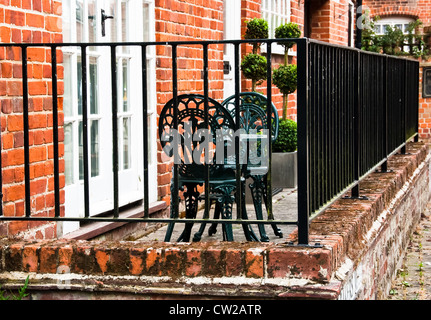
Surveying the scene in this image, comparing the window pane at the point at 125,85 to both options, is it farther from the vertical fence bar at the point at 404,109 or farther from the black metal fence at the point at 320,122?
the vertical fence bar at the point at 404,109

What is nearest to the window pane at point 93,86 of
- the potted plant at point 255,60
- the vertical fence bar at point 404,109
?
the potted plant at point 255,60

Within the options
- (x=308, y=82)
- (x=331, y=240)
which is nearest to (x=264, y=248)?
(x=331, y=240)

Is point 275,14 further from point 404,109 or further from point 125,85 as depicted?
point 125,85

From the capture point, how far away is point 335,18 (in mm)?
13984

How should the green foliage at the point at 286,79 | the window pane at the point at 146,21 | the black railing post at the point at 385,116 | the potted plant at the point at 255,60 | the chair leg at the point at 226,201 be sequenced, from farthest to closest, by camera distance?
the green foliage at the point at 286,79, the potted plant at the point at 255,60, the black railing post at the point at 385,116, the window pane at the point at 146,21, the chair leg at the point at 226,201

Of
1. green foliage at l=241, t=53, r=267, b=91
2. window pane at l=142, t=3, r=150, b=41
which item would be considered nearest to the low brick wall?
window pane at l=142, t=3, r=150, b=41

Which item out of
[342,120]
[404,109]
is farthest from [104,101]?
[404,109]

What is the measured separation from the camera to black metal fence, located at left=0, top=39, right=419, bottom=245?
12.7 feet

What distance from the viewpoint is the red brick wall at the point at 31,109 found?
4324mm

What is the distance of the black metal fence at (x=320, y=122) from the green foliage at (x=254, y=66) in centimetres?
123

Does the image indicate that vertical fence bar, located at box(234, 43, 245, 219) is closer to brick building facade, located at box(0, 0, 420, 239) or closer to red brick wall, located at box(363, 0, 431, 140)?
brick building facade, located at box(0, 0, 420, 239)

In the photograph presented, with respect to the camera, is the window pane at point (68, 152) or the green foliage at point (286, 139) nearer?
the window pane at point (68, 152)

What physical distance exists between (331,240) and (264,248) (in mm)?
385

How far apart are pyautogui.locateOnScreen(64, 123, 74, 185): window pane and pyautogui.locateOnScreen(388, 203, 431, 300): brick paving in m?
2.49
